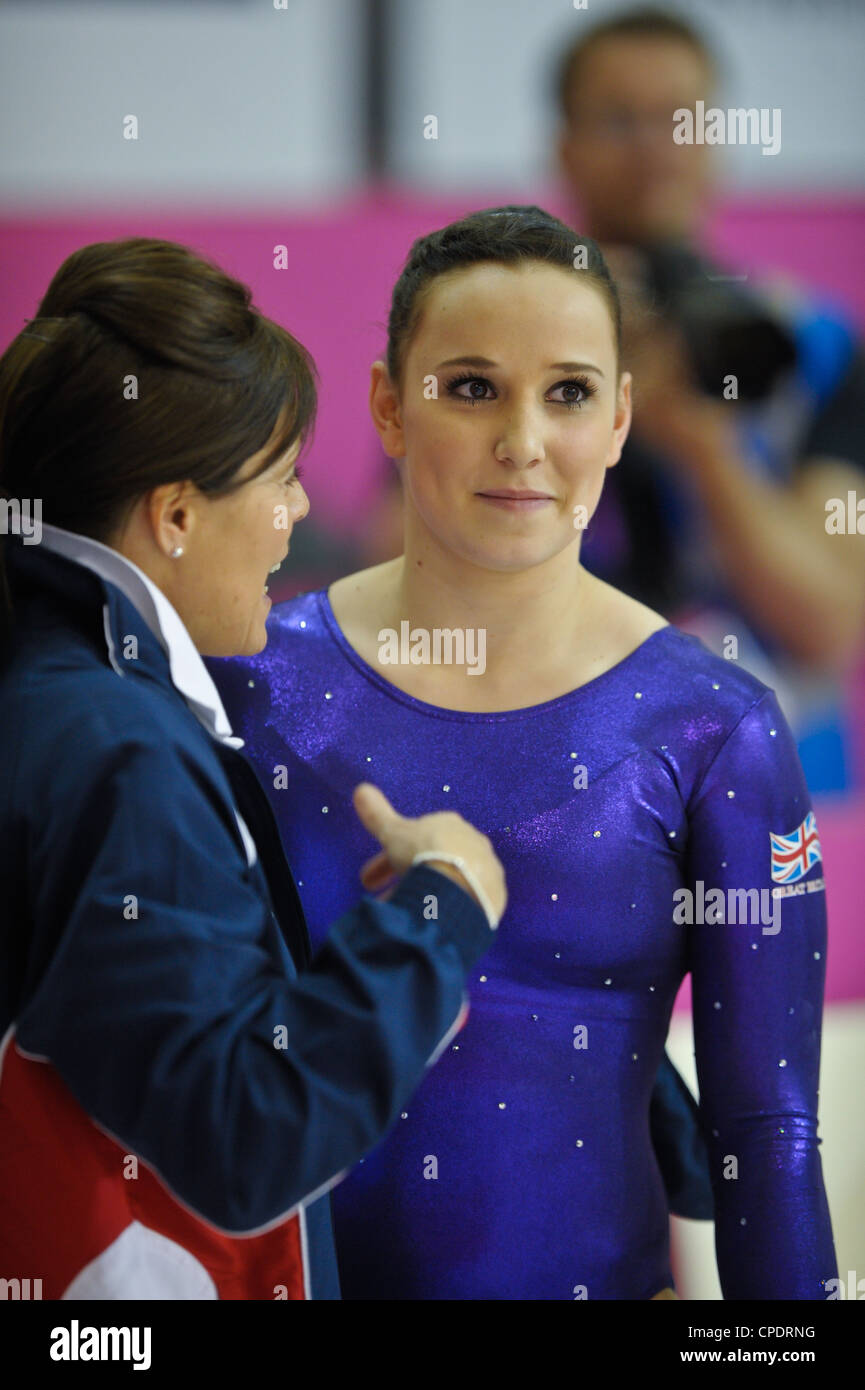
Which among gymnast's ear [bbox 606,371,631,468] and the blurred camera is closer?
gymnast's ear [bbox 606,371,631,468]

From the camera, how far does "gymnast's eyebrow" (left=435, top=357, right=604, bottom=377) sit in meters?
1.09

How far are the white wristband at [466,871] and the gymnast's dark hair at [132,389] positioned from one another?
0.26 meters

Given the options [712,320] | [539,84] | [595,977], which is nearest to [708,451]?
[712,320]

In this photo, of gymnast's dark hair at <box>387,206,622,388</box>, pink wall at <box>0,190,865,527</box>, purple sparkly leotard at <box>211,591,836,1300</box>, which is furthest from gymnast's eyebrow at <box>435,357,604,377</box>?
pink wall at <box>0,190,865,527</box>

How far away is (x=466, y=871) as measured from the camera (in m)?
0.96

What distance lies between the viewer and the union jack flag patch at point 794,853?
115 cm

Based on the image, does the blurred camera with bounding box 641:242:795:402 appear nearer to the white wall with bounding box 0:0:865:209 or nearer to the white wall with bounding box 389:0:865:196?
the white wall with bounding box 0:0:865:209

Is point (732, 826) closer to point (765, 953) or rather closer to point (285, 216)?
point (765, 953)

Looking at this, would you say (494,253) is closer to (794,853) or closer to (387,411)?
(387,411)

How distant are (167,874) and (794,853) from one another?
483mm

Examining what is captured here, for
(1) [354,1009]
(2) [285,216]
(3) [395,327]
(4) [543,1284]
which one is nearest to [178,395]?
(3) [395,327]

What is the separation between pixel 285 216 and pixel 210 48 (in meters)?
0.38

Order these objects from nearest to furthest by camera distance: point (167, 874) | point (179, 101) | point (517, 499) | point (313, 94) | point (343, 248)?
point (167, 874) → point (517, 499) → point (343, 248) → point (179, 101) → point (313, 94)

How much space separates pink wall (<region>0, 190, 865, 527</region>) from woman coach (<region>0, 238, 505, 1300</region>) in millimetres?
1613
